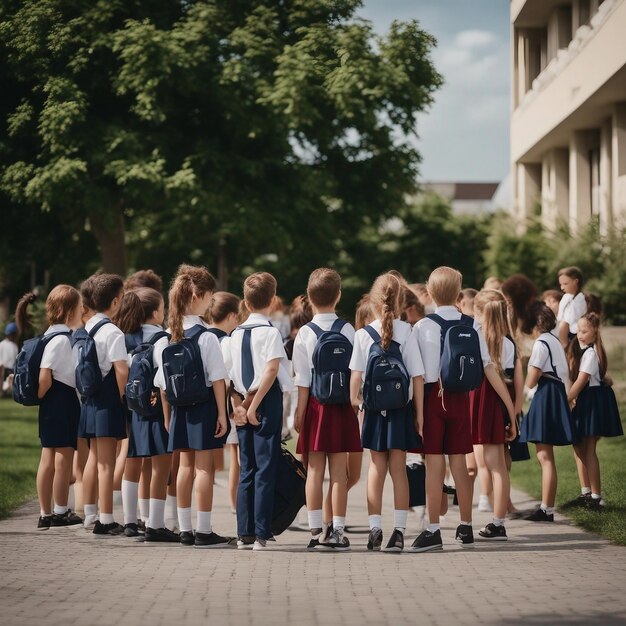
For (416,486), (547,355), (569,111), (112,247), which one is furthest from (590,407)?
(569,111)

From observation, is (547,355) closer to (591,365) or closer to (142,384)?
(591,365)

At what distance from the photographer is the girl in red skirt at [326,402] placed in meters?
8.57

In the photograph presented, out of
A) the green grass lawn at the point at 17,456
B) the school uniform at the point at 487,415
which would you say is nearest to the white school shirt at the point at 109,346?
the green grass lawn at the point at 17,456

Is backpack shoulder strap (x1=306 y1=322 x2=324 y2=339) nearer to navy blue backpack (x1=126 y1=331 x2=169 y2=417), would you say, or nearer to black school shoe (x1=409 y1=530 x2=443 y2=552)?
navy blue backpack (x1=126 y1=331 x2=169 y2=417)

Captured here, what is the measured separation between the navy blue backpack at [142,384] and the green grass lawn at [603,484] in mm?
3658

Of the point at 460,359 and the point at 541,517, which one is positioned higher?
the point at 460,359

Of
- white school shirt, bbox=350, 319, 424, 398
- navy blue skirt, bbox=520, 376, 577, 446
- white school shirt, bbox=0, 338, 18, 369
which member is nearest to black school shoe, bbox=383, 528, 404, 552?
white school shirt, bbox=350, 319, 424, 398

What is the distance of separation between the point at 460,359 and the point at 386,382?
1.96ft

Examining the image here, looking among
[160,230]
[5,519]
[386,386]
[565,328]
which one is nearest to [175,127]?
[160,230]

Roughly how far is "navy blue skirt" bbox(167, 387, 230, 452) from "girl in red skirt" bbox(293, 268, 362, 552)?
2.07ft

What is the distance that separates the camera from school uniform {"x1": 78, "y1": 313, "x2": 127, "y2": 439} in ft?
30.3

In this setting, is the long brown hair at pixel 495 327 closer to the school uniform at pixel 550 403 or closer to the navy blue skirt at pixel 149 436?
the school uniform at pixel 550 403

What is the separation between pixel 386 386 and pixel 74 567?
8.08 ft

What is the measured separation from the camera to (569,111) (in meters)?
31.6
